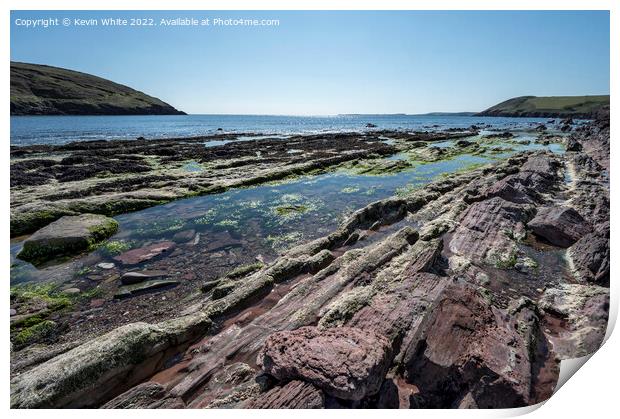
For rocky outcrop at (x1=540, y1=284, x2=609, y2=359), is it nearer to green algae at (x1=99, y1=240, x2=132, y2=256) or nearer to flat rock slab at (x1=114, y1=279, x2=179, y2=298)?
flat rock slab at (x1=114, y1=279, x2=179, y2=298)

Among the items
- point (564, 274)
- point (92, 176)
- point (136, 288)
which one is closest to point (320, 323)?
point (136, 288)

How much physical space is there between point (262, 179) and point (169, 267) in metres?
15.7

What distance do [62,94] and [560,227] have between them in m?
178

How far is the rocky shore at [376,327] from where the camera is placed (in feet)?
17.6

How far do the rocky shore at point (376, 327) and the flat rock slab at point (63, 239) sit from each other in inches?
118

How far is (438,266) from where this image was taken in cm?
1052

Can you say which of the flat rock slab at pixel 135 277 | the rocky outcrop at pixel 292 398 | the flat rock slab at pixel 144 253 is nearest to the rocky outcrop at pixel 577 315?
the rocky outcrop at pixel 292 398

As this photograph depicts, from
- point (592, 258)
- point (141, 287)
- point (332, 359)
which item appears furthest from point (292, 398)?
point (592, 258)

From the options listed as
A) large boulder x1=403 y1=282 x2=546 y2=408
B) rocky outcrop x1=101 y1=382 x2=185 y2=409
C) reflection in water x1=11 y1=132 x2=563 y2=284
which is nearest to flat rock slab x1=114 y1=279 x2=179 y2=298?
reflection in water x1=11 y1=132 x2=563 y2=284

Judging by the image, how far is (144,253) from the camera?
504 inches

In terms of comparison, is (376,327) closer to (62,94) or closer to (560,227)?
(560,227)

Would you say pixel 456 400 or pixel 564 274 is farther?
pixel 564 274

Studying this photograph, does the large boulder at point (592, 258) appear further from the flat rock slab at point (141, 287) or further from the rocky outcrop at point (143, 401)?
the flat rock slab at point (141, 287)

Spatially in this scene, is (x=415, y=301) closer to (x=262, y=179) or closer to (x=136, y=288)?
(x=136, y=288)
